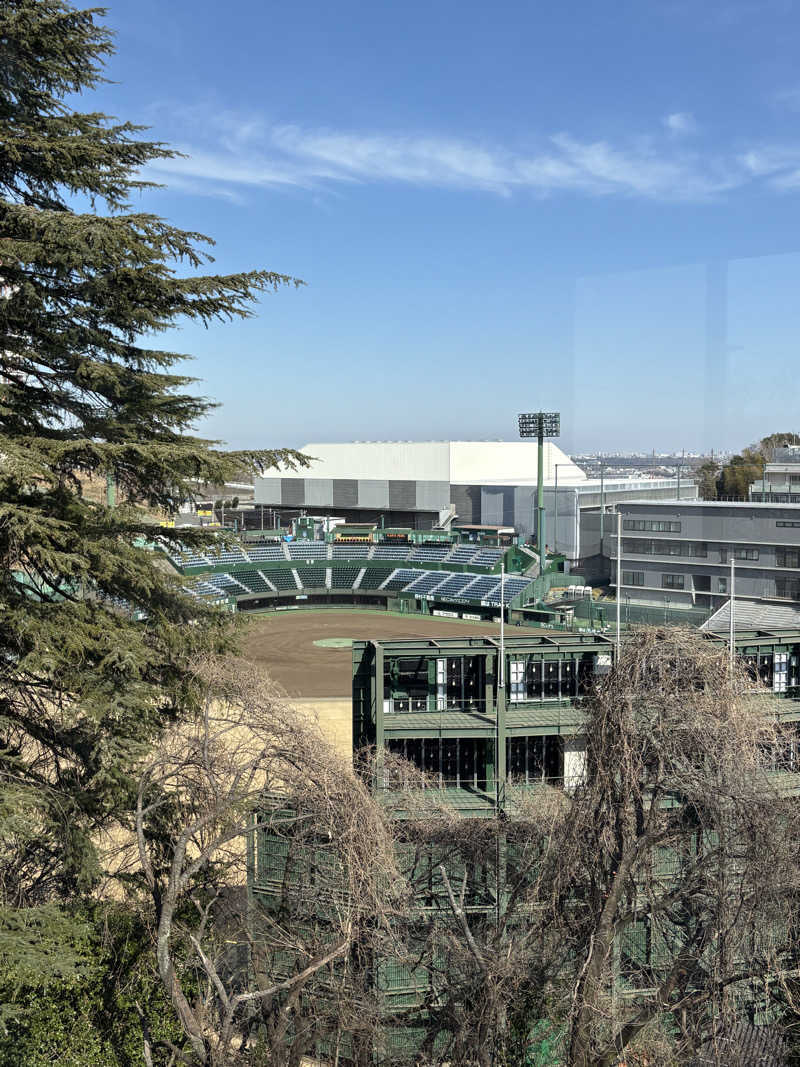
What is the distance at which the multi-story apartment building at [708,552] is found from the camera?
43.8m

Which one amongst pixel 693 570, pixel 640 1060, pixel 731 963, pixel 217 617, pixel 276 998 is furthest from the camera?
pixel 693 570

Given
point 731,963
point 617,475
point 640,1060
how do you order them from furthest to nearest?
1. point 617,475
2. point 640,1060
3. point 731,963

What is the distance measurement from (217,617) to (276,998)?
473 centimetres

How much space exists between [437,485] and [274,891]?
61449mm

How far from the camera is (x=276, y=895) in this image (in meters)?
12.1

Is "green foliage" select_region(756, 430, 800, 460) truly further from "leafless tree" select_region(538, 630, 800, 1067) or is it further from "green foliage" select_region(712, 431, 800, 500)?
"leafless tree" select_region(538, 630, 800, 1067)

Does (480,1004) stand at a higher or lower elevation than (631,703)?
lower

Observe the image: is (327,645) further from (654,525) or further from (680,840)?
(680,840)

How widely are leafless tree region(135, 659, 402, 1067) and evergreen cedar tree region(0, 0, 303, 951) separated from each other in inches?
28.5

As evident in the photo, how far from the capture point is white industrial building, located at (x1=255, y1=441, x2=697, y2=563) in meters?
70.1

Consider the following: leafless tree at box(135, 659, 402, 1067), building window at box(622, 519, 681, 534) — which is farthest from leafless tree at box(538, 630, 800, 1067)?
building window at box(622, 519, 681, 534)

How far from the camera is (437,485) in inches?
2874

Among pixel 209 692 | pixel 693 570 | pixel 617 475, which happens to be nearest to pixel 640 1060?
pixel 209 692

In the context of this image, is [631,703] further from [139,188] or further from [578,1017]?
[139,188]
